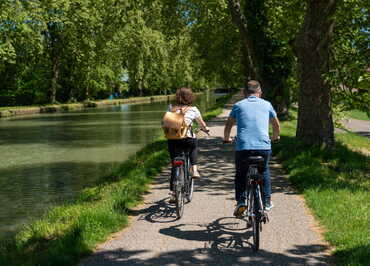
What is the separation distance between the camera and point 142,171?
11406 millimetres

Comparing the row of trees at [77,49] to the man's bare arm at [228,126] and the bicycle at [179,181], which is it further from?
the man's bare arm at [228,126]

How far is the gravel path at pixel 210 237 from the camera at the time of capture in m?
5.52

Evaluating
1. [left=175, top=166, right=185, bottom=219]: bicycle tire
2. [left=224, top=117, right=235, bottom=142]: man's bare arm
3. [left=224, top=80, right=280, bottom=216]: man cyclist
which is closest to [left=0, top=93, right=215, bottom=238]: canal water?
[left=175, top=166, right=185, bottom=219]: bicycle tire

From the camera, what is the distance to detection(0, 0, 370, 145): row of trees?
42.8 feet

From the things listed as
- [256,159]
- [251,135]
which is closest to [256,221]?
[256,159]

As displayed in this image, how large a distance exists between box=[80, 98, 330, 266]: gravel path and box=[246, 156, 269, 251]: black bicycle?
29 cm

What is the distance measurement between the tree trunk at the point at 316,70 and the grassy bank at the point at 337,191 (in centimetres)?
57

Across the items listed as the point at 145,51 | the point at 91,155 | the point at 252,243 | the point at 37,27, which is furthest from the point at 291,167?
the point at 145,51

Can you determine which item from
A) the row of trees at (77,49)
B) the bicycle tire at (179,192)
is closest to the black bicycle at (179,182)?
the bicycle tire at (179,192)

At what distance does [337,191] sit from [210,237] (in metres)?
3.06

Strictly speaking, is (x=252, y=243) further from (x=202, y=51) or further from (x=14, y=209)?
(x=202, y=51)

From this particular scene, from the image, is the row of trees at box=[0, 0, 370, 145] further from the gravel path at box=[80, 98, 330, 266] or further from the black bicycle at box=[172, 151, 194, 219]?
the black bicycle at box=[172, 151, 194, 219]

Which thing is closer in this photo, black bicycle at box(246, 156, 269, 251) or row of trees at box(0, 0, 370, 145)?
black bicycle at box(246, 156, 269, 251)

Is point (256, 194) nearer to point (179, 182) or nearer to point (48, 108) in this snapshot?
point (179, 182)
